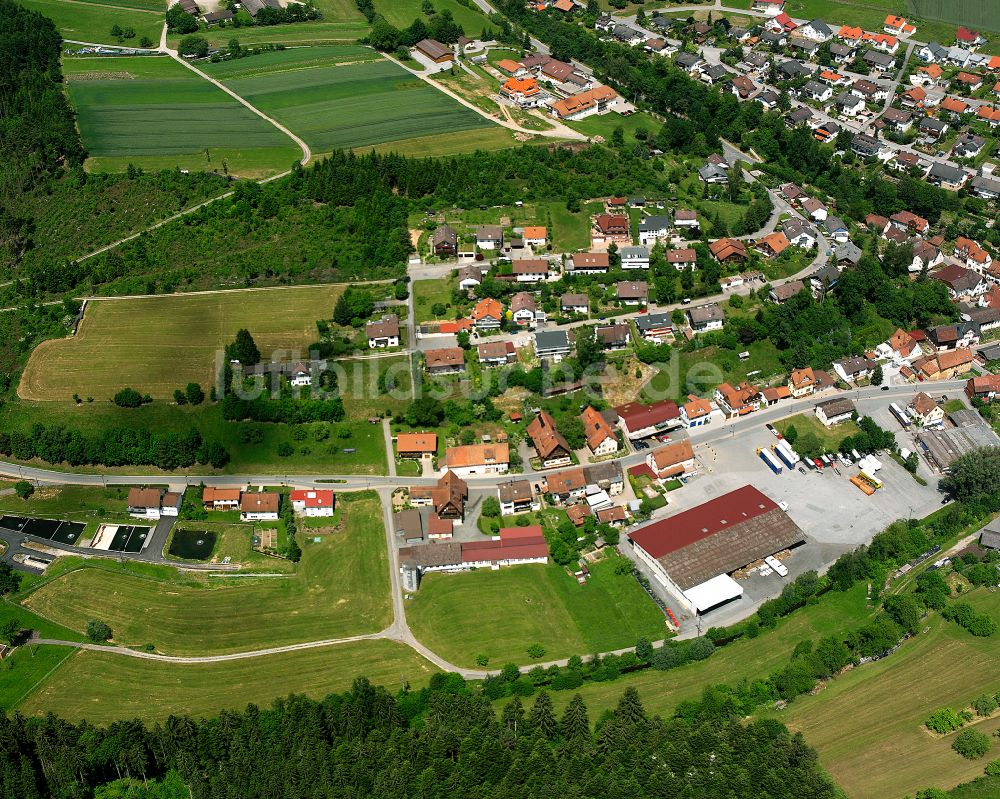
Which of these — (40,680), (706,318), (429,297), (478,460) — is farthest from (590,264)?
(40,680)

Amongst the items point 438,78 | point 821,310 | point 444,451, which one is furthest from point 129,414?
point 438,78

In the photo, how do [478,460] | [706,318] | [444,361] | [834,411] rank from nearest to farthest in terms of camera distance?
[478,460] → [834,411] → [444,361] → [706,318]

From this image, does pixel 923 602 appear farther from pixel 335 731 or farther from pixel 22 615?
pixel 22 615

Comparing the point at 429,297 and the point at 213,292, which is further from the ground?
the point at 429,297

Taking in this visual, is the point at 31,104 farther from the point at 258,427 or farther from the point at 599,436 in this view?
the point at 599,436

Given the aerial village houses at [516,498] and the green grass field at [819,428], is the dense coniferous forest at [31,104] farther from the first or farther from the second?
the green grass field at [819,428]

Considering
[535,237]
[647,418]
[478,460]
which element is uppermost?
[535,237]
